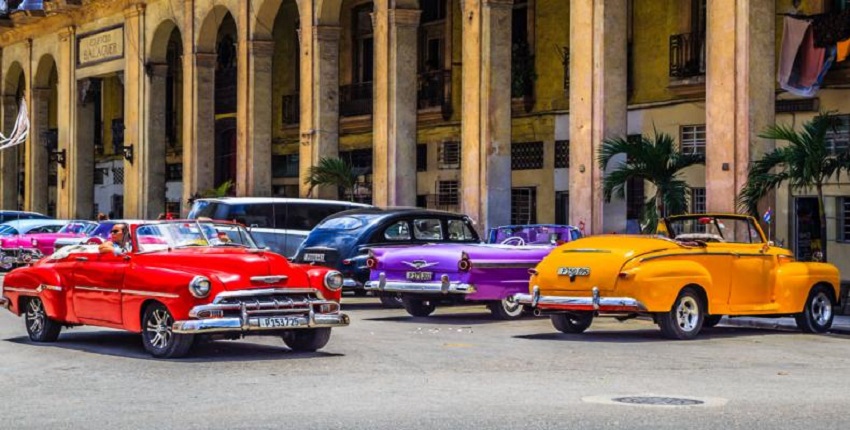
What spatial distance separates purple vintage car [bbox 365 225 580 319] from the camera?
63.9ft

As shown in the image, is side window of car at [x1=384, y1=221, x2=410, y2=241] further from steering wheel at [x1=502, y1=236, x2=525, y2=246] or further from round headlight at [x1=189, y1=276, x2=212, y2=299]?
round headlight at [x1=189, y1=276, x2=212, y2=299]

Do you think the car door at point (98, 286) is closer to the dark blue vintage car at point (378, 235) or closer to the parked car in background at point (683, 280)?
the parked car in background at point (683, 280)

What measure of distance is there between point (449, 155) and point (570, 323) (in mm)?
19663

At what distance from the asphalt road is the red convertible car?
0.30 m

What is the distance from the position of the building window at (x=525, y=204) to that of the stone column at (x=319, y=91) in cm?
448

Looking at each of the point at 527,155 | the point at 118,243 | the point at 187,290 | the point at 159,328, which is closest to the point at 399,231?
the point at 118,243

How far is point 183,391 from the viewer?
11711mm

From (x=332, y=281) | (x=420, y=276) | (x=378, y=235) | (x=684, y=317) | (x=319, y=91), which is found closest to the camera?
(x=332, y=281)

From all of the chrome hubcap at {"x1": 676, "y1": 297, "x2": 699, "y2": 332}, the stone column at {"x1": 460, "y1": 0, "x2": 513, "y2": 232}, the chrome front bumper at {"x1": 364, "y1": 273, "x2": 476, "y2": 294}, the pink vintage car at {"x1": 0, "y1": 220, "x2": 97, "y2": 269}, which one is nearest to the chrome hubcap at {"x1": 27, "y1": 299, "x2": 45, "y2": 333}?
the chrome front bumper at {"x1": 364, "y1": 273, "x2": 476, "y2": 294}

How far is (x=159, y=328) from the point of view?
14.4 m

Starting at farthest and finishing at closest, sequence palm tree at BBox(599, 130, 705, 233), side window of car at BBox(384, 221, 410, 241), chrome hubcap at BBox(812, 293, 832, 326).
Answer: palm tree at BBox(599, 130, 705, 233), side window of car at BBox(384, 221, 410, 241), chrome hubcap at BBox(812, 293, 832, 326)

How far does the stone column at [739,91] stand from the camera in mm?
23672

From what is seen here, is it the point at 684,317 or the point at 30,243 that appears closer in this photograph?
the point at 684,317

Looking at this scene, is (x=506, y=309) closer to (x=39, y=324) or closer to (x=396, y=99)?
(x=39, y=324)
